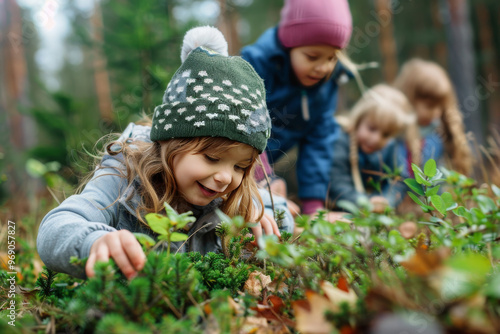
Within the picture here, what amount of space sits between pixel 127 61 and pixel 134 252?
4.42 meters

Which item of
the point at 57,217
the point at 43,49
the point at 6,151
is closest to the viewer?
the point at 57,217

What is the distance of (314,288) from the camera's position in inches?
39.6

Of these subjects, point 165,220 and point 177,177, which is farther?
point 177,177

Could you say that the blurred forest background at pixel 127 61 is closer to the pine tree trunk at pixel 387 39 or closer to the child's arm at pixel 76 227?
the pine tree trunk at pixel 387 39

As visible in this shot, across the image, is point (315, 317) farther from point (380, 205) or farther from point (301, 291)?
point (380, 205)

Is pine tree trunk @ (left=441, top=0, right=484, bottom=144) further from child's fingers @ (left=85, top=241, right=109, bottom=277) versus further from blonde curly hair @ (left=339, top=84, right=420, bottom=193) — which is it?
child's fingers @ (left=85, top=241, right=109, bottom=277)

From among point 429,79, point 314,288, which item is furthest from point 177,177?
point 429,79

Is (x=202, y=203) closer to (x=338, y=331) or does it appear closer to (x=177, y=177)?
(x=177, y=177)

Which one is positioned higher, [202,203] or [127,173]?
[127,173]

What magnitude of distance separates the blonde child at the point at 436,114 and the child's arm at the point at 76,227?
3970 millimetres

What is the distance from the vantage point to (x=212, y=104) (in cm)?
152

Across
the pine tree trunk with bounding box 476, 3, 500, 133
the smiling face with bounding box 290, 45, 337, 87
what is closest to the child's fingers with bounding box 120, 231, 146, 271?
the smiling face with bounding box 290, 45, 337, 87

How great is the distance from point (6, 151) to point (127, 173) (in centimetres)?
519

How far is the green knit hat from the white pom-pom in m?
0.09
